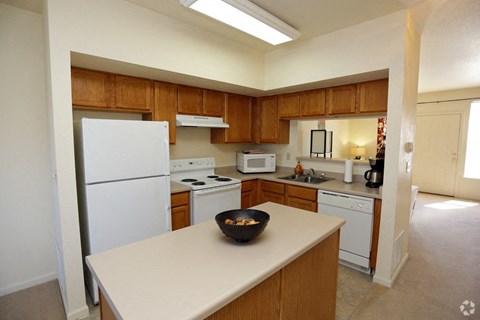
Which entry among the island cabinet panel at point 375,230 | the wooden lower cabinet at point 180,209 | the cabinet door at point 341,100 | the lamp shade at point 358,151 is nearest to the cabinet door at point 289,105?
the cabinet door at point 341,100

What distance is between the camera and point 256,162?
12.5ft

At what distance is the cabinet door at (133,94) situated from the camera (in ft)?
8.33

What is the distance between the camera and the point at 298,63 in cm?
305

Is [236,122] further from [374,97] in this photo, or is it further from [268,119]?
[374,97]

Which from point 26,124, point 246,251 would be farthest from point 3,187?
point 246,251

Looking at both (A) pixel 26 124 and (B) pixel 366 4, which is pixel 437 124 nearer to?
(B) pixel 366 4

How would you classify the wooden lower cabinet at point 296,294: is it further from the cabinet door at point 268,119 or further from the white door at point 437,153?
the white door at point 437,153

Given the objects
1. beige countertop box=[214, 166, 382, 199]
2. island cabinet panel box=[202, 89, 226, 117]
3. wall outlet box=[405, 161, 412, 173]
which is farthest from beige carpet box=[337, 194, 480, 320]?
island cabinet panel box=[202, 89, 226, 117]

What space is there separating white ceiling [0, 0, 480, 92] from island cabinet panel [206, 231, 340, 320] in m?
1.96

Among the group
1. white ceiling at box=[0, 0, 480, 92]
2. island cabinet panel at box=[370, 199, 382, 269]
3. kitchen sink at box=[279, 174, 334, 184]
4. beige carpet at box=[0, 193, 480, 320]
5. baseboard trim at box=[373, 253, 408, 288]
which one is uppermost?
white ceiling at box=[0, 0, 480, 92]

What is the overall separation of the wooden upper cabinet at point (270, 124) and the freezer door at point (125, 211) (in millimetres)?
1916

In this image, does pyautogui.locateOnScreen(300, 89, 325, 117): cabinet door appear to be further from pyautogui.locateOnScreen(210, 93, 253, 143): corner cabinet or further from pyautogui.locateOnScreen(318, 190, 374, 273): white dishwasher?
pyautogui.locateOnScreen(318, 190, 374, 273): white dishwasher

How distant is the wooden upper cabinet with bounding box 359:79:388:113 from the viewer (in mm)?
2658

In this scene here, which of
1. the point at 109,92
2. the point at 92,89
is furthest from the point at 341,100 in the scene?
the point at 92,89
